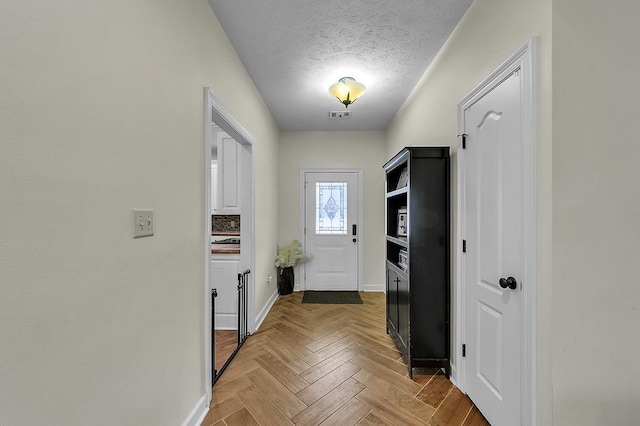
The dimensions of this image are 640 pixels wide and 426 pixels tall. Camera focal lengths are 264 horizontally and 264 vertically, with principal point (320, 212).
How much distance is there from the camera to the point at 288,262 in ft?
14.3

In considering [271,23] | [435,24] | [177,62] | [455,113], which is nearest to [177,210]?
[177,62]

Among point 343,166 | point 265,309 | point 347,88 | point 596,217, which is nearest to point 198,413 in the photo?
point 265,309

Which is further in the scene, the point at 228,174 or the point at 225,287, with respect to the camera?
the point at 228,174

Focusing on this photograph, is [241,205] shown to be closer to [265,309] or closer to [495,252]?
[265,309]

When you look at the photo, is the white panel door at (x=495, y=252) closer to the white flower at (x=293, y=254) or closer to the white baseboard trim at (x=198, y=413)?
the white baseboard trim at (x=198, y=413)

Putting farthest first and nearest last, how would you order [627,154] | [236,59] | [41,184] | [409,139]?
[409,139]
[236,59]
[627,154]
[41,184]

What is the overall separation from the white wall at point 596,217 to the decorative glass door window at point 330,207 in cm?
351

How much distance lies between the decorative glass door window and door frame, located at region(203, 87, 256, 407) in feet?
5.93

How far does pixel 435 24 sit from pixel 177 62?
6.14ft

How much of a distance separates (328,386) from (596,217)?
1.95 m

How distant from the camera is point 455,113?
6.90ft

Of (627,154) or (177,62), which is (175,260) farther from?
(627,154)

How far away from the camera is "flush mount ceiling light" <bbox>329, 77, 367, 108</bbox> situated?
2672 mm

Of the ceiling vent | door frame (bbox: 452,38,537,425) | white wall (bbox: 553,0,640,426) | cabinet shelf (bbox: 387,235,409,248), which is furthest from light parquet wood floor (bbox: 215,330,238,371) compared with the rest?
the ceiling vent
